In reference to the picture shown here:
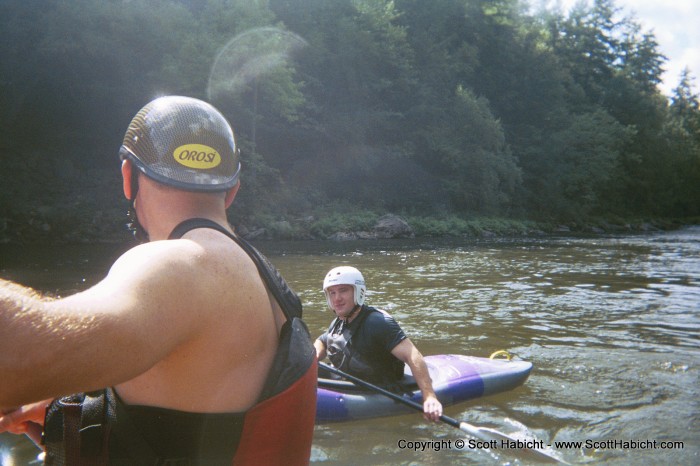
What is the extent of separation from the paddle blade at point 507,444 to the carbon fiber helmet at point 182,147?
129 inches

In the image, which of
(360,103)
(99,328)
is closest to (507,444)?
(99,328)

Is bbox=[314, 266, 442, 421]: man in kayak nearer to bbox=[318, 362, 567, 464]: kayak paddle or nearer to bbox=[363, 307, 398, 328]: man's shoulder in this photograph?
bbox=[363, 307, 398, 328]: man's shoulder

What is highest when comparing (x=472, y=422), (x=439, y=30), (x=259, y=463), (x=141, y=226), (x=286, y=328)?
(x=439, y=30)

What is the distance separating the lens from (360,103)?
32406mm

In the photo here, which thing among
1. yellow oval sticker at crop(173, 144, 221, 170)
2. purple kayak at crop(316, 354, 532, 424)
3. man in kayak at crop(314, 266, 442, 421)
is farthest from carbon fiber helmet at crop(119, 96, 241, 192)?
man in kayak at crop(314, 266, 442, 421)

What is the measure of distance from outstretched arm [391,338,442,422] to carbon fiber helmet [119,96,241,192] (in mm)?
3396

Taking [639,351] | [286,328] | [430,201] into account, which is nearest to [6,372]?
[286,328]

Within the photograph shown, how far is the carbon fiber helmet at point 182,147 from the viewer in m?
1.28

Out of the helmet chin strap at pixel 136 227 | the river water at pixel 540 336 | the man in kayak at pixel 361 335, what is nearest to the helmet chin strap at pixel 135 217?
the helmet chin strap at pixel 136 227

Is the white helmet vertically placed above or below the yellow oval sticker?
below

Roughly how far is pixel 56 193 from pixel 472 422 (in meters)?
20.4

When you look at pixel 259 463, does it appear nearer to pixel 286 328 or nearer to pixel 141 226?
pixel 286 328

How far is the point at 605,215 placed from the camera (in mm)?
41875

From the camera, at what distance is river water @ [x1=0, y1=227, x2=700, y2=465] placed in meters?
4.41
